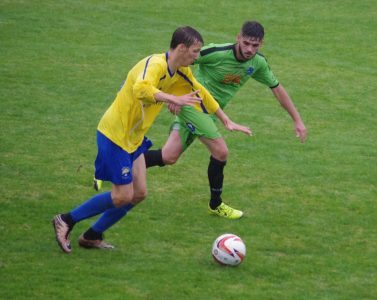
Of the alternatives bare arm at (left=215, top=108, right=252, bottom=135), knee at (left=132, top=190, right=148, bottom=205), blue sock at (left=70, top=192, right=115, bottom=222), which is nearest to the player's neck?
bare arm at (left=215, top=108, right=252, bottom=135)

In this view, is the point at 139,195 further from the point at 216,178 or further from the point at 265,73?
the point at 265,73

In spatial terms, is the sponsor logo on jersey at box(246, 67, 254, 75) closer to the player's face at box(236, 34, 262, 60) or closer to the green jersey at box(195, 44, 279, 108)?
the green jersey at box(195, 44, 279, 108)

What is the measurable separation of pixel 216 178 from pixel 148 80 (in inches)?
93.5

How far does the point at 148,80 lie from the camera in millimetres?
7742

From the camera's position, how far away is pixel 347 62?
1703 centimetres

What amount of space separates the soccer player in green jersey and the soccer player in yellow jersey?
974 millimetres

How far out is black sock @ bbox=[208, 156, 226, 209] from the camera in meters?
9.80

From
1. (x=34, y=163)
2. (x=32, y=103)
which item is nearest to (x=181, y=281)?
(x=34, y=163)

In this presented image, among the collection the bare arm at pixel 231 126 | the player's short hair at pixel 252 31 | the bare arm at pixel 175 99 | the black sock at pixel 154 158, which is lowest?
the black sock at pixel 154 158

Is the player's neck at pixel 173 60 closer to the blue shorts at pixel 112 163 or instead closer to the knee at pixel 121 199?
the blue shorts at pixel 112 163

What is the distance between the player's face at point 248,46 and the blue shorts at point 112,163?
2101 millimetres

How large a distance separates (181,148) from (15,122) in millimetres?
3833

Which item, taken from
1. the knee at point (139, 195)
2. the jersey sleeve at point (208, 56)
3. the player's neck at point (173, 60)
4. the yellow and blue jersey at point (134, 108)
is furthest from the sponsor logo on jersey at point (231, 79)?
the knee at point (139, 195)

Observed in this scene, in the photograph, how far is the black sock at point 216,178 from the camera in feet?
32.1
